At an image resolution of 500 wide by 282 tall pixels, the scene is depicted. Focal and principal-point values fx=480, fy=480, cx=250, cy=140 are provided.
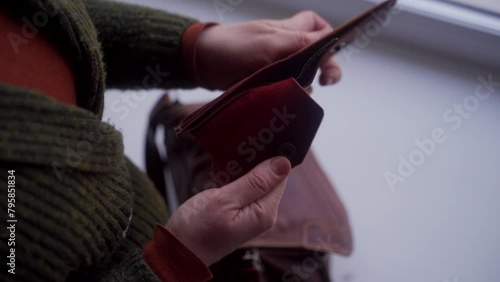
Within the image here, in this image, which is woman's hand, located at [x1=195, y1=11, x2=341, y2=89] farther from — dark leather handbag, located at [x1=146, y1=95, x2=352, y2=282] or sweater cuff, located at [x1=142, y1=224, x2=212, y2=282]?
sweater cuff, located at [x1=142, y1=224, x2=212, y2=282]

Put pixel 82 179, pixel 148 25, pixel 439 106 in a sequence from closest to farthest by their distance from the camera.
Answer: pixel 82 179, pixel 148 25, pixel 439 106

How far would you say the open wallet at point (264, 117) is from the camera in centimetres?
38

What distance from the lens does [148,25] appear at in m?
0.55

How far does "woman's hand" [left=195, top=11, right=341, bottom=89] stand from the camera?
1.74 ft

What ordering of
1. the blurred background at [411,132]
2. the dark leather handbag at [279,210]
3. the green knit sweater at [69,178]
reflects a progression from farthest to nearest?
the blurred background at [411,132] → the dark leather handbag at [279,210] → the green knit sweater at [69,178]

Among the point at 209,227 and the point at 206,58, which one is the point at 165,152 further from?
the point at 209,227

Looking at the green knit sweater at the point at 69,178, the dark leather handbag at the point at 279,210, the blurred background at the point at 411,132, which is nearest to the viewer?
the green knit sweater at the point at 69,178

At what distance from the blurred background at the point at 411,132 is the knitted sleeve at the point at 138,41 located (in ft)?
0.60

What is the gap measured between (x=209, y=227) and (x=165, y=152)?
32 cm

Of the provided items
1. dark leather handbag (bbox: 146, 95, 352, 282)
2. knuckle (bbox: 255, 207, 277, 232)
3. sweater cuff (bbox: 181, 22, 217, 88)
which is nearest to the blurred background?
dark leather handbag (bbox: 146, 95, 352, 282)

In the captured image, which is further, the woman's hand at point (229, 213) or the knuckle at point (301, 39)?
the knuckle at point (301, 39)

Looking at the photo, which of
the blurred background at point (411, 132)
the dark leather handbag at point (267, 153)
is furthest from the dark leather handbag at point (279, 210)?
the blurred background at point (411, 132)

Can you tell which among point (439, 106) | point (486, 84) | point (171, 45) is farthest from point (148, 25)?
point (486, 84)

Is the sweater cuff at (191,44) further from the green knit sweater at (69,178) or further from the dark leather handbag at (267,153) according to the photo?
the green knit sweater at (69,178)
